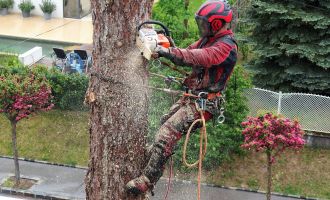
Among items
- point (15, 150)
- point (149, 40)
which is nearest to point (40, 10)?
point (15, 150)

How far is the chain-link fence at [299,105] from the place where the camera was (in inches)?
523

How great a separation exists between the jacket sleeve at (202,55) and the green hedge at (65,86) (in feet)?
30.5

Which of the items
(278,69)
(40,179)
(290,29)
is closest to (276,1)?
(290,29)

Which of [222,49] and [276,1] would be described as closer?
[222,49]

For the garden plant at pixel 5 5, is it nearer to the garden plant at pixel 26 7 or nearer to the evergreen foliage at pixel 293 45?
the garden plant at pixel 26 7

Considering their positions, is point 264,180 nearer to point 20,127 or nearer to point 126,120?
point 20,127

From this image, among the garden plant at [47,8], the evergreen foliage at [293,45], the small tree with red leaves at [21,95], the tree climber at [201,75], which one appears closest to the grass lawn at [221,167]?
the small tree with red leaves at [21,95]

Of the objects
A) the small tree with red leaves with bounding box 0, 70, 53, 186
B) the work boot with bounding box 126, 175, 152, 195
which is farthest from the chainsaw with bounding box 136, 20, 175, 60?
the small tree with red leaves with bounding box 0, 70, 53, 186

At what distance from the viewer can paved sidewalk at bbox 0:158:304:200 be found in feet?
40.4

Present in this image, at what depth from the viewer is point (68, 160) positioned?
1366 centimetres

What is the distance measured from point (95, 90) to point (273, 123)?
5747mm

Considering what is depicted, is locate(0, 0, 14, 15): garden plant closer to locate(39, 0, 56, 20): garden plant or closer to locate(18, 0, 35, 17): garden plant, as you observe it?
locate(18, 0, 35, 17): garden plant

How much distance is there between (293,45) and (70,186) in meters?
6.35

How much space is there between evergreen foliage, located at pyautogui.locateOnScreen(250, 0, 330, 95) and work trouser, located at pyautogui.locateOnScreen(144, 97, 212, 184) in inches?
344
